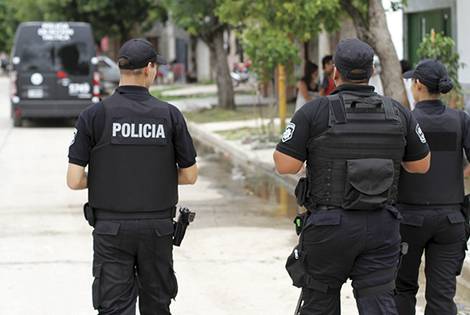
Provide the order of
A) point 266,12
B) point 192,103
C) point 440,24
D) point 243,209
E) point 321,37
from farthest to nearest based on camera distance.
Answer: point 192,103 → point 321,37 → point 440,24 → point 266,12 → point 243,209

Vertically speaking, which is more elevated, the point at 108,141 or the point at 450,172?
the point at 108,141

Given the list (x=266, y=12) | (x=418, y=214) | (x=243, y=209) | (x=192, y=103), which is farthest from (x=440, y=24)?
(x=192, y=103)

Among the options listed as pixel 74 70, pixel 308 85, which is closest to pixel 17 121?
pixel 74 70

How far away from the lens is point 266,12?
32.0 feet

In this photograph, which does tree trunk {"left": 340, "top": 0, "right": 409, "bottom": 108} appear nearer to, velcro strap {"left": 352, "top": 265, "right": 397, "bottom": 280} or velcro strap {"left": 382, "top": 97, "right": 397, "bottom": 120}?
velcro strap {"left": 382, "top": 97, "right": 397, "bottom": 120}

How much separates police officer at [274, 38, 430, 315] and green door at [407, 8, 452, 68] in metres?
8.53

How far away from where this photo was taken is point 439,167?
12.1ft

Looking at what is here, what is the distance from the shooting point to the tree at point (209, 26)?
18.1 metres

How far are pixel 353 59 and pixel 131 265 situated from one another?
1489 millimetres

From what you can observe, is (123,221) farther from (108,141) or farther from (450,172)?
(450,172)

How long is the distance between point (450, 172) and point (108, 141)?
1925 mm

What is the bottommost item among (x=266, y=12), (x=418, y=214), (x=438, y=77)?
(x=418, y=214)

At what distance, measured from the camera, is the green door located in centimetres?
1111

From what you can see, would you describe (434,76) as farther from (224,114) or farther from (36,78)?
(224,114)
